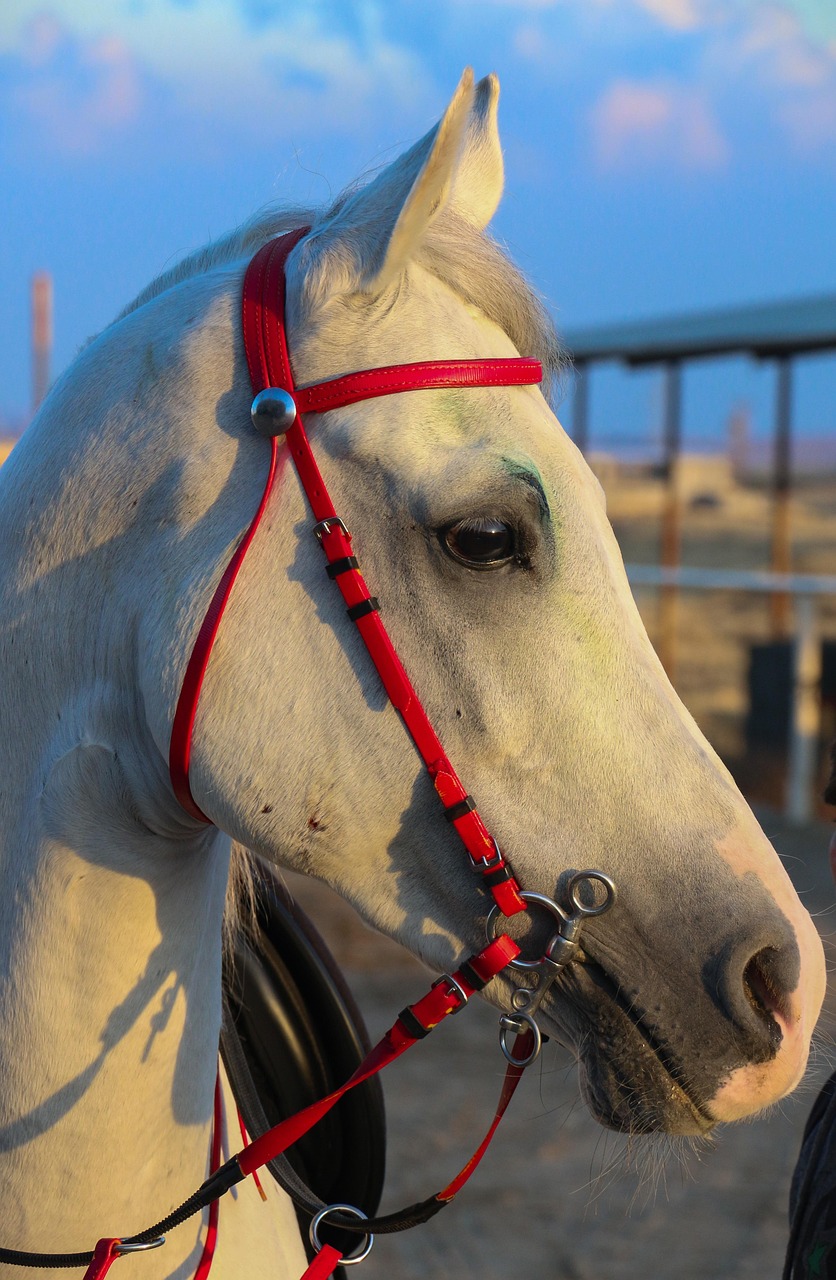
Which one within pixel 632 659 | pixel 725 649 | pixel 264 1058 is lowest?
pixel 725 649

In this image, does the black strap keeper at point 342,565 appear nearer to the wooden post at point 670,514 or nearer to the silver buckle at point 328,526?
the silver buckle at point 328,526

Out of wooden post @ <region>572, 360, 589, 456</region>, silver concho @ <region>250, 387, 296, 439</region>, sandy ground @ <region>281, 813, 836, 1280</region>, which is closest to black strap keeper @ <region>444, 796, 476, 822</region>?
silver concho @ <region>250, 387, 296, 439</region>

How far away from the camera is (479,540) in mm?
1259

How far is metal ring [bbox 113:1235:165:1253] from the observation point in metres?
1.32

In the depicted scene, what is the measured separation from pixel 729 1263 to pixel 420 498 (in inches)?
128

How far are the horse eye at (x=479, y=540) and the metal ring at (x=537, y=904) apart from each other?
38 centimetres

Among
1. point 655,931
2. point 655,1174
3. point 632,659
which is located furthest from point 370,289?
point 655,1174

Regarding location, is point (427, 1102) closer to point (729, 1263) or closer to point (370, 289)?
point (729, 1263)

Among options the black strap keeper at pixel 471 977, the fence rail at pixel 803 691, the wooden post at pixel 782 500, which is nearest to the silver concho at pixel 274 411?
the black strap keeper at pixel 471 977

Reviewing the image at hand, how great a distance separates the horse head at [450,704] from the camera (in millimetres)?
1238

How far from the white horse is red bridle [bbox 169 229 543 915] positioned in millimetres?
18

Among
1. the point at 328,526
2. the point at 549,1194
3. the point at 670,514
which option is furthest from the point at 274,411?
the point at 670,514

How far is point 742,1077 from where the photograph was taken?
48.4 inches

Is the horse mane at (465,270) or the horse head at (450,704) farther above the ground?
the horse mane at (465,270)
